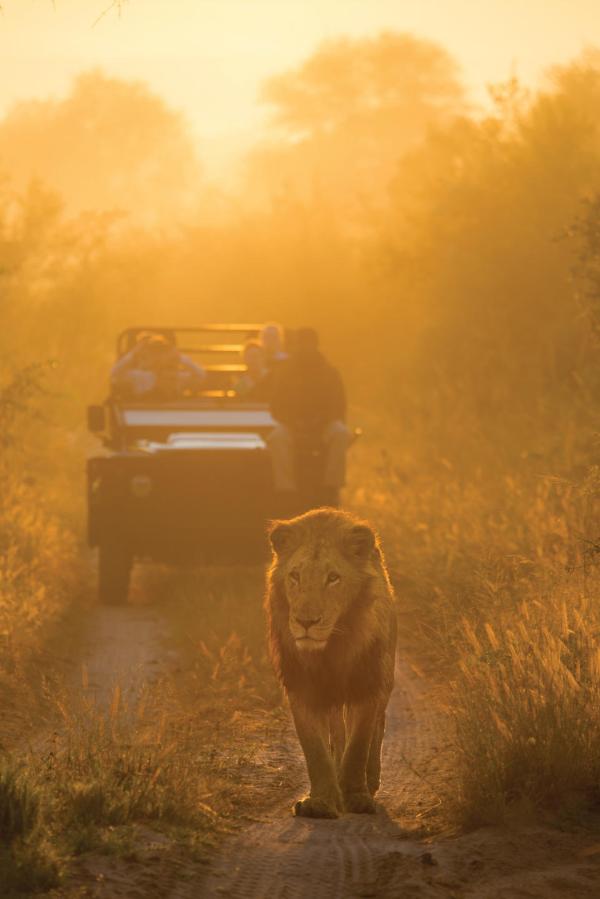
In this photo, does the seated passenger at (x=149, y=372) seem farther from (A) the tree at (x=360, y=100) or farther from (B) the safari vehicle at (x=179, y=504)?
(A) the tree at (x=360, y=100)

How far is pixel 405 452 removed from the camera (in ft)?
59.6

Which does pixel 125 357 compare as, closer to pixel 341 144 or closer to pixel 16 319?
pixel 16 319

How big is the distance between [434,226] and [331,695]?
16.3 meters

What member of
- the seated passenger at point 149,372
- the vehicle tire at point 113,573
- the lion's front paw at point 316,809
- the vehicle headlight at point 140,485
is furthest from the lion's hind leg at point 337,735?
the seated passenger at point 149,372

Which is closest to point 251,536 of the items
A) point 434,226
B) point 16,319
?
point 434,226

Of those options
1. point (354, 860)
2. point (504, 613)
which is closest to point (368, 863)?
point (354, 860)

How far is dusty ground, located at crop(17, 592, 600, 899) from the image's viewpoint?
4926 mm

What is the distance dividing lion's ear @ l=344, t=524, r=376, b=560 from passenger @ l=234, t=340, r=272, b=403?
23.5 ft

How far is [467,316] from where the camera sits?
20.8m

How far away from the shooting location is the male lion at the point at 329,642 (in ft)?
20.0

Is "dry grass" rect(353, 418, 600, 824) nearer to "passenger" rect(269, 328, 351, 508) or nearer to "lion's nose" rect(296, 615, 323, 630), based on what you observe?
"lion's nose" rect(296, 615, 323, 630)

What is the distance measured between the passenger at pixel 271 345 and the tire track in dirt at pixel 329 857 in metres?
7.11

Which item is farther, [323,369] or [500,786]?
[323,369]

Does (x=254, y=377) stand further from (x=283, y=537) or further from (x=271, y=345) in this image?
(x=283, y=537)
